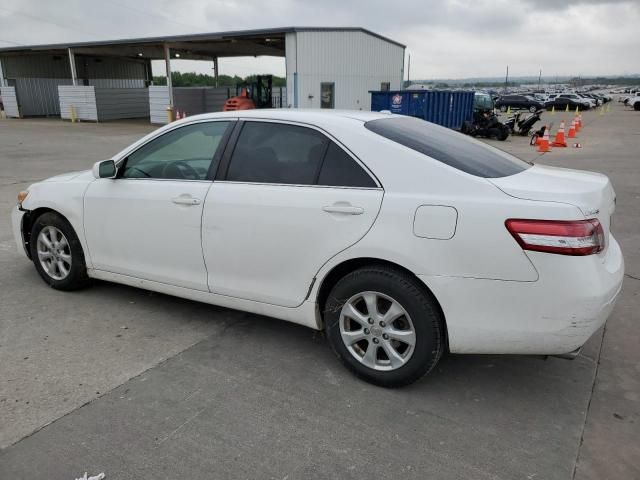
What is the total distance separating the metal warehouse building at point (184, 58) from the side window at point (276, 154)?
20.5 meters

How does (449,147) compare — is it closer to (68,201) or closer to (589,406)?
(589,406)

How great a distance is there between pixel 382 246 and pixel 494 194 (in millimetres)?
645

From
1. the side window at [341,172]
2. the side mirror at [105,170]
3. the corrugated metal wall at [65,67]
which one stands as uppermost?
the corrugated metal wall at [65,67]

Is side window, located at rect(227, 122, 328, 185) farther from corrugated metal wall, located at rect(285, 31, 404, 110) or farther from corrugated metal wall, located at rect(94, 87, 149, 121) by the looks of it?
corrugated metal wall, located at rect(94, 87, 149, 121)

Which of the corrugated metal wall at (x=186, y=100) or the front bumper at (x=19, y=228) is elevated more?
the corrugated metal wall at (x=186, y=100)

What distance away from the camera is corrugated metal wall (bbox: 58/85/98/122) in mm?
29812

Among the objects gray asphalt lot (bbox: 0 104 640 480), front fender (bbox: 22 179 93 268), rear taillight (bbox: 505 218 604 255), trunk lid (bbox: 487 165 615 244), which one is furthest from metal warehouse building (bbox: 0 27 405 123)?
rear taillight (bbox: 505 218 604 255)

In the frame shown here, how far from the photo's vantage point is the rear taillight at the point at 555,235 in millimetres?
2584

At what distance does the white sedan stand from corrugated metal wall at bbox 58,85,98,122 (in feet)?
94.7

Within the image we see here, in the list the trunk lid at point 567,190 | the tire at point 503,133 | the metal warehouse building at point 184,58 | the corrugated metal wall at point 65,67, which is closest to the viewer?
the trunk lid at point 567,190

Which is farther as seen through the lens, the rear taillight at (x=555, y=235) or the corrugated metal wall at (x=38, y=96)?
the corrugated metal wall at (x=38, y=96)

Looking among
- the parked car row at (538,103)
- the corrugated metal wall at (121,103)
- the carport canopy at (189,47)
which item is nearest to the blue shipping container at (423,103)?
the carport canopy at (189,47)

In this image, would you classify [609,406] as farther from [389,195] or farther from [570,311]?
[389,195]

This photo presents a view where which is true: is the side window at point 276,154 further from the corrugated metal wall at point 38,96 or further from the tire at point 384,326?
the corrugated metal wall at point 38,96
